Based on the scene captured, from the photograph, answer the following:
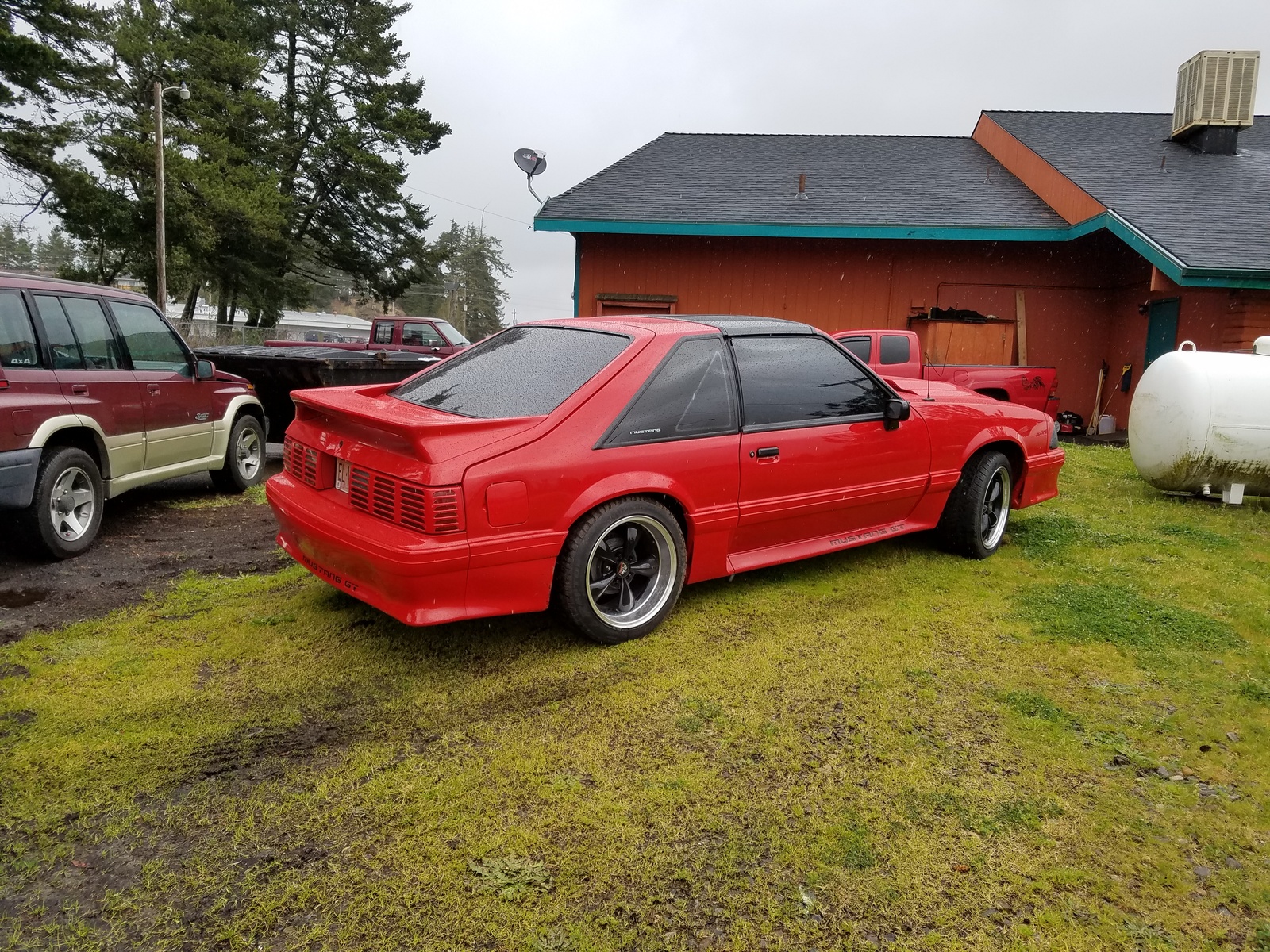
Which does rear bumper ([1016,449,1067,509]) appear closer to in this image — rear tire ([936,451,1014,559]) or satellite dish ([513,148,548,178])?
rear tire ([936,451,1014,559])

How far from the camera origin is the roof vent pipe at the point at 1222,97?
15.4m

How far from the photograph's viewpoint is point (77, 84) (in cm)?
2356

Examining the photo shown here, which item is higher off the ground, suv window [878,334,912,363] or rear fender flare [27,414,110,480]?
suv window [878,334,912,363]

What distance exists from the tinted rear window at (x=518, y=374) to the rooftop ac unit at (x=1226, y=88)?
55.7 ft

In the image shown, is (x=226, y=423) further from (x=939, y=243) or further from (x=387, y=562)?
(x=939, y=243)

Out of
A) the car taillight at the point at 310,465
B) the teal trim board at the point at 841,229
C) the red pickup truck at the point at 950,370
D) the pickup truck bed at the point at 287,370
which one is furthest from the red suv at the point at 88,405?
the teal trim board at the point at 841,229

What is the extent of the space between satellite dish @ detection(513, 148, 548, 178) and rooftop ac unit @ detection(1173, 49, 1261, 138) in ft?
41.3

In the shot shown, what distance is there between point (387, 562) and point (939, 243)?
13.7m

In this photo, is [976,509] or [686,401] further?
[976,509]

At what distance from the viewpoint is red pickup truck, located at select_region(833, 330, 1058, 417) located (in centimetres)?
1023

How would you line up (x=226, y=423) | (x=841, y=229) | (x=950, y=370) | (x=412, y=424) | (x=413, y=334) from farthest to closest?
(x=413, y=334), (x=841, y=229), (x=950, y=370), (x=226, y=423), (x=412, y=424)

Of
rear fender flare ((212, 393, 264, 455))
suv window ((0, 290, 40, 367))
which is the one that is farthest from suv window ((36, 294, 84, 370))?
rear fender flare ((212, 393, 264, 455))

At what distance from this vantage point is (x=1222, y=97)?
15438 mm

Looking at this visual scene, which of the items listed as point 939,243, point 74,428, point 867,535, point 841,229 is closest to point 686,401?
point 867,535
